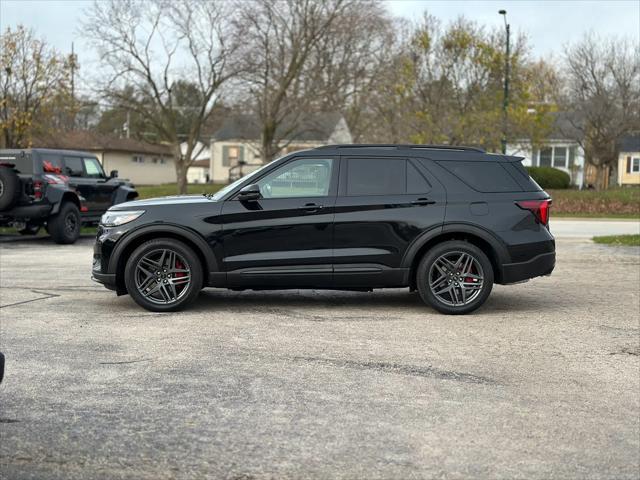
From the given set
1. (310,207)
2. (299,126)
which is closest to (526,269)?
(310,207)

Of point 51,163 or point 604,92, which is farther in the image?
point 604,92

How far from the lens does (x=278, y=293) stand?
1034 cm

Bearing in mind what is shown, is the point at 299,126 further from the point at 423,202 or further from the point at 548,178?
the point at 423,202

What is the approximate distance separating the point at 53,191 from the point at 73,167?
1.51 metres

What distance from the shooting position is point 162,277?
347 inches

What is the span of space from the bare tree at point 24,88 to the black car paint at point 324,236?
26565 mm

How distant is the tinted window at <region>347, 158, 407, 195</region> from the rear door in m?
0.01

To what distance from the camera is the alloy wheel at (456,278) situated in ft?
28.7

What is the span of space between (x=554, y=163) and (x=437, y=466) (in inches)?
2375

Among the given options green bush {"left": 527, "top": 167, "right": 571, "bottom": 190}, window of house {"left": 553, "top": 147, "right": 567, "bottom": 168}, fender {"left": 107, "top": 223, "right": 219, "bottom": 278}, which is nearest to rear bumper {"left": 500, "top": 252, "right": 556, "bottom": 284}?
fender {"left": 107, "top": 223, "right": 219, "bottom": 278}

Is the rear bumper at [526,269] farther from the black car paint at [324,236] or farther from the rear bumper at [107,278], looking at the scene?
the rear bumper at [107,278]

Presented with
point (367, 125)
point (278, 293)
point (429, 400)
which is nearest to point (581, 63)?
point (367, 125)

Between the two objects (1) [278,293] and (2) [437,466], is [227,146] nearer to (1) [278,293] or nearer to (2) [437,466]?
(1) [278,293]

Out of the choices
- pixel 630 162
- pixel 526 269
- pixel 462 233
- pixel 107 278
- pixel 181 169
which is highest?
pixel 630 162
